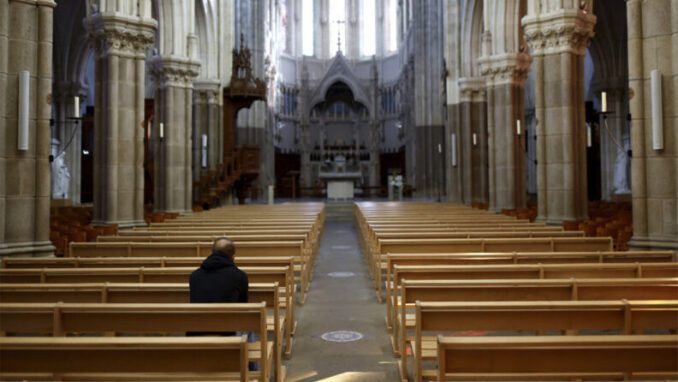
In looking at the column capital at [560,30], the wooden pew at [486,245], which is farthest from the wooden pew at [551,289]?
the column capital at [560,30]

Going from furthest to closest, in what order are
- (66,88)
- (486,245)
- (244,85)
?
(66,88) → (244,85) → (486,245)

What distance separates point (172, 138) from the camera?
18906mm

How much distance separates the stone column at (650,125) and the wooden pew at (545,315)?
16.0 feet

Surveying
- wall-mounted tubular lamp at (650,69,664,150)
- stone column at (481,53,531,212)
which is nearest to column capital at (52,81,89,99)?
stone column at (481,53,531,212)

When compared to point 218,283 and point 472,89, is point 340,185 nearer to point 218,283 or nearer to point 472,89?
point 472,89

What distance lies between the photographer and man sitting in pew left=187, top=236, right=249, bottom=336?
423cm

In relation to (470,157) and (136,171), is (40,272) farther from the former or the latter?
(470,157)

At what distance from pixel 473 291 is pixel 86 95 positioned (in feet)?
98.7

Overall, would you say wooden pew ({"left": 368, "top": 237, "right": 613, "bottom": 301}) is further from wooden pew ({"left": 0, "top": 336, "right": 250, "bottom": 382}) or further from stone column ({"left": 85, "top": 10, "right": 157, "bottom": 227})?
stone column ({"left": 85, "top": 10, "right": 157, "bottom": 227})

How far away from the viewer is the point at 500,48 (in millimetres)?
19250

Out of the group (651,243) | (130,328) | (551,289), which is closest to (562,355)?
(551,289)

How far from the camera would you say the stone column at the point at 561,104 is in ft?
43.7

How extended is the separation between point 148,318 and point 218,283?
69 centimetres

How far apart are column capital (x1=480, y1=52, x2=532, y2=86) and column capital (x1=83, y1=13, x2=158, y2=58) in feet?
35.7
